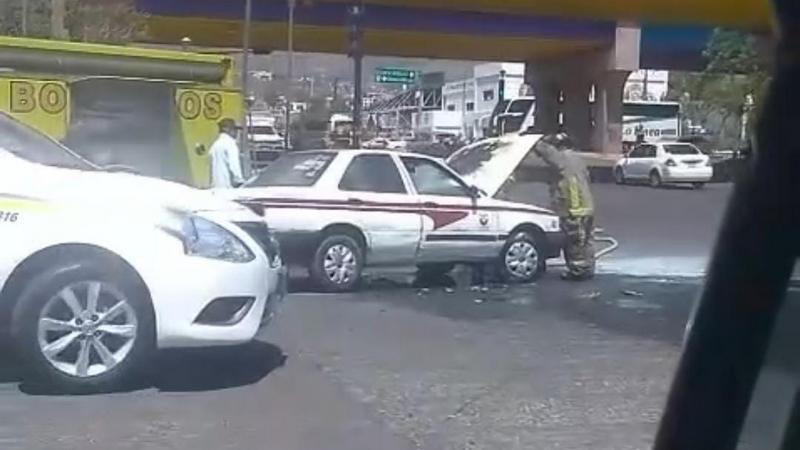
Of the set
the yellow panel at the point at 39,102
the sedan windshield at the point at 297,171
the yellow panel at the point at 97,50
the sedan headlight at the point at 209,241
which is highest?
the yellow panel at the point at 97,50

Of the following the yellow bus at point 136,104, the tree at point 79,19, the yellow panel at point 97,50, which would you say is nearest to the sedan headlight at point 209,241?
the yellow panel at point 97,50

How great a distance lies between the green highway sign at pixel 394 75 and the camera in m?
63.2

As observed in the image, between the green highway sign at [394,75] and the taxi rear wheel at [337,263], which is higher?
the green highway sign at [394,75]

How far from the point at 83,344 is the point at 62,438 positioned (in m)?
1.05

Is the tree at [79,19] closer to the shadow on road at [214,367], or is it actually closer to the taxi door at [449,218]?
the taxi door at [449,218]

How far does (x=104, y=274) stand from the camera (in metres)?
8.10

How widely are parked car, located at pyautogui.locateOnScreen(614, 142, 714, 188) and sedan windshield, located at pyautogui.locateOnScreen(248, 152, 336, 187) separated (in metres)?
32.0

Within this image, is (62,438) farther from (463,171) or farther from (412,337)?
(463,171)

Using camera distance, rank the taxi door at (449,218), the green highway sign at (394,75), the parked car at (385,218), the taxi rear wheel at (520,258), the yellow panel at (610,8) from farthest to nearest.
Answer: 1. the green highway sign at (394,75)
2. the yellow panel at (610,8)
3. the taxi rear wheel at (520,258)
4. the taxi door at (449,218)
5. the parked car at (385,218)

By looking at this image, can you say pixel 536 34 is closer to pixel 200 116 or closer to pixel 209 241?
pixel 200 116

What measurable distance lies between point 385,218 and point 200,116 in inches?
220

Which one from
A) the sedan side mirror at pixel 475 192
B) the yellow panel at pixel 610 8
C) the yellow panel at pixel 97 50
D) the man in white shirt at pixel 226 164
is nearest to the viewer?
the sedan side mirror at pixel 475 192

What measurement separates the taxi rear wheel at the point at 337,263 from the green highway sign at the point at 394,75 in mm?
49012

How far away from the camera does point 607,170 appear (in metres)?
48.6
